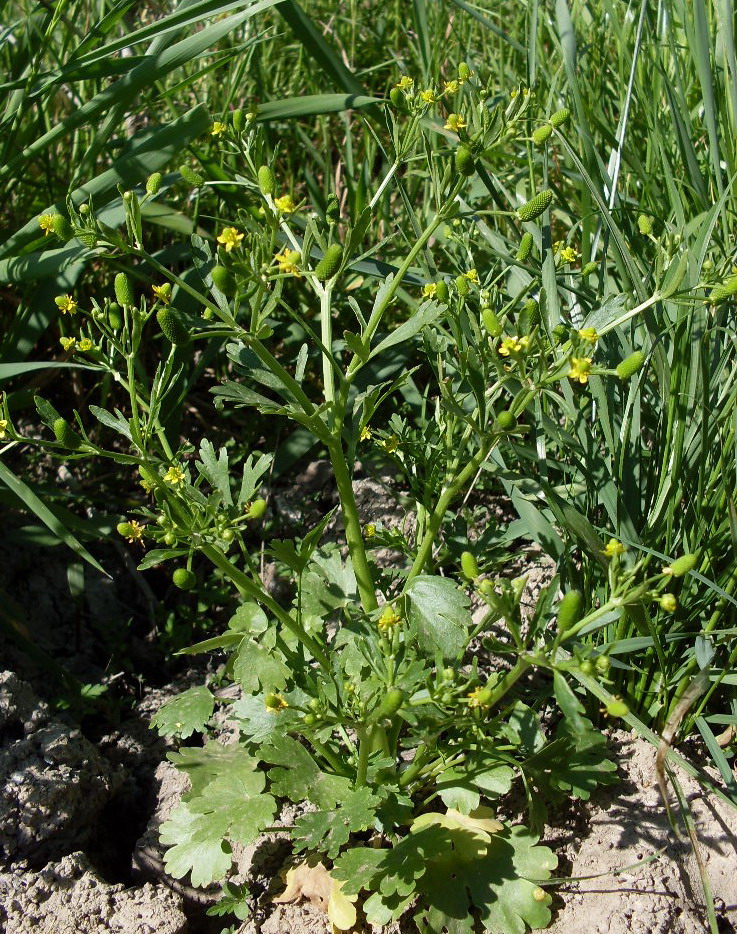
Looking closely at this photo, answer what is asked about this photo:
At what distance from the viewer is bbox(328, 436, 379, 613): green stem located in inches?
66.1

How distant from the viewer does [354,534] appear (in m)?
1.74

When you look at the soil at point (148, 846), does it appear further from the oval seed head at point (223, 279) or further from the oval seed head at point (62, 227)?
the oval seed head at point (223, 279)

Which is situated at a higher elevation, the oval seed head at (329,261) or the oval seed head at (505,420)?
the oval seed head at (329,261)

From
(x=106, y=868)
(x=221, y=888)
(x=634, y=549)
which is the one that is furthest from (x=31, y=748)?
(x=634, y=549)

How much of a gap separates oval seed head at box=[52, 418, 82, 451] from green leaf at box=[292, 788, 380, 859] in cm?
72

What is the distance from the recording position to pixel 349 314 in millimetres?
2664

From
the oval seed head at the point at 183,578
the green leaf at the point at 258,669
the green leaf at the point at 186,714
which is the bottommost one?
the green leaf at the point at 186,714

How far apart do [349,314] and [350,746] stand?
1.32 meters

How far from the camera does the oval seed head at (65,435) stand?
4.68 ft

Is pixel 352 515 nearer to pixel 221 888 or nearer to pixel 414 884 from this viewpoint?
pixel 414 884

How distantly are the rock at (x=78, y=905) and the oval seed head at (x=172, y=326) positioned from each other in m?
1.03

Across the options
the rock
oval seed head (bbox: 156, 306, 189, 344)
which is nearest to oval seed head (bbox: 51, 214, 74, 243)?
oval seed head (bbox: 156, 306, 189, 344)

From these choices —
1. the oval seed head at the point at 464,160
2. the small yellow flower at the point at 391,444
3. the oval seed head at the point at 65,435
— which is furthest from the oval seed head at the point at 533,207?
the oval seed head at the point at 65,435

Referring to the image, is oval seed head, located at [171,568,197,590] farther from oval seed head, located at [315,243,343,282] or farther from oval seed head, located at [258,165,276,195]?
oval seed head, located at [258,165,276,195]
